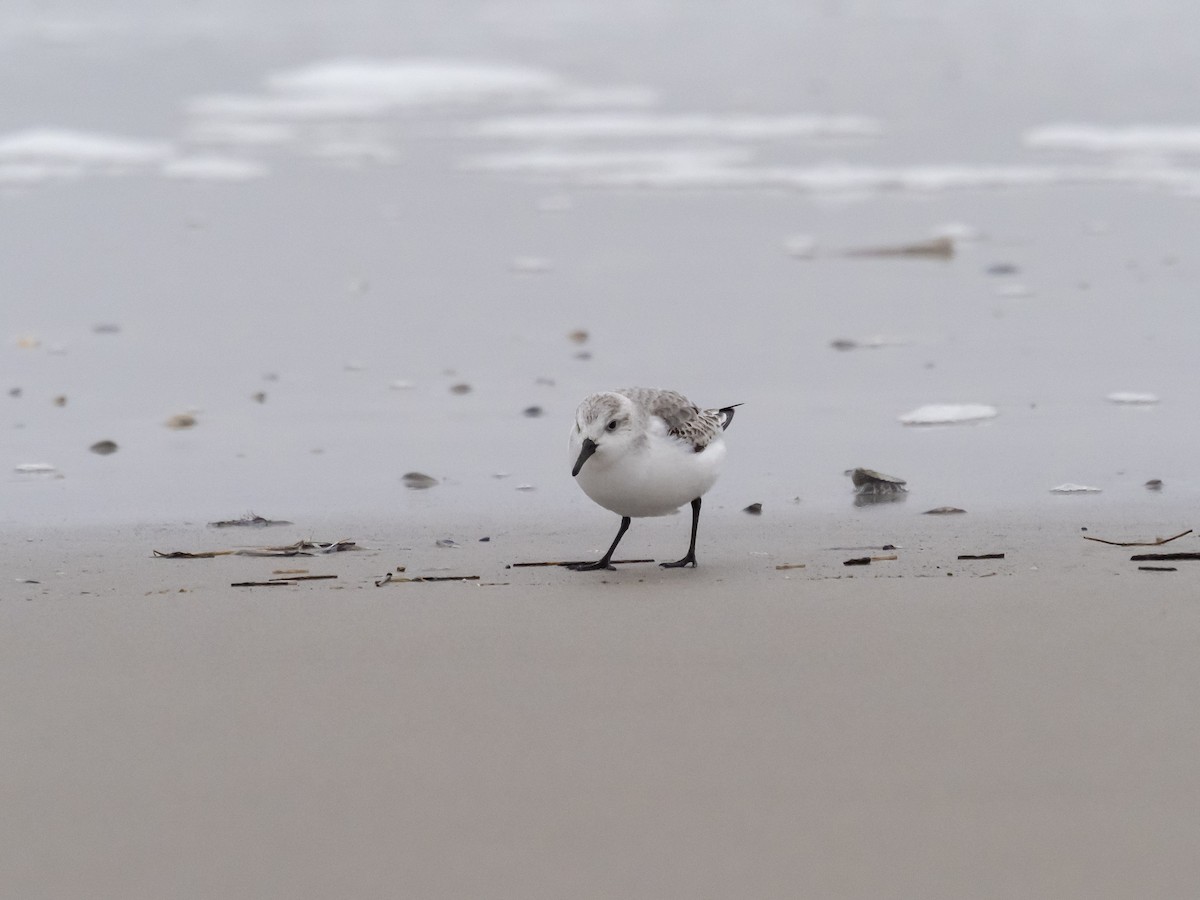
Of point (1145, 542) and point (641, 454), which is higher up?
point (641, 454)

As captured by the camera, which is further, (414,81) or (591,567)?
(414,81)

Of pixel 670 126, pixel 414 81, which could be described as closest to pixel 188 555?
pixel 670 126

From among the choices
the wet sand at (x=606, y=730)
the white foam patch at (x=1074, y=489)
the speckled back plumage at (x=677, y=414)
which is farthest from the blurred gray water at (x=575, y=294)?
the wet sand at (x=606, y=730)

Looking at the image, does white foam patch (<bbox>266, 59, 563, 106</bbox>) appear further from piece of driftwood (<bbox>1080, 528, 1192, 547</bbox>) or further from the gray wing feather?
piece of driftwood (<bbox>1080, 528, 1192, 547</bbox>)

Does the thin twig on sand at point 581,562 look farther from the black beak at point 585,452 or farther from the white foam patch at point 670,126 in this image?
the white foam patch at point 670,126

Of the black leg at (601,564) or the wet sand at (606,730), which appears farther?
the black leg at (601,564)

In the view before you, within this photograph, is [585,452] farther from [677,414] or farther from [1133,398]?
[1133,398]

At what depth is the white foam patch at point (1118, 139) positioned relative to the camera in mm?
16672

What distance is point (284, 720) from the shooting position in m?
3.83

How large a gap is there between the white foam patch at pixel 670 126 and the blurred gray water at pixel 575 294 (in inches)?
7.6

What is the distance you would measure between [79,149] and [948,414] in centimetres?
1200

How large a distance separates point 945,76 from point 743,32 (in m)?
7.93

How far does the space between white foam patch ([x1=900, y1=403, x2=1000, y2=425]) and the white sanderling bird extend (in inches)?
83.9

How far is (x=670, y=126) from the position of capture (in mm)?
19359
